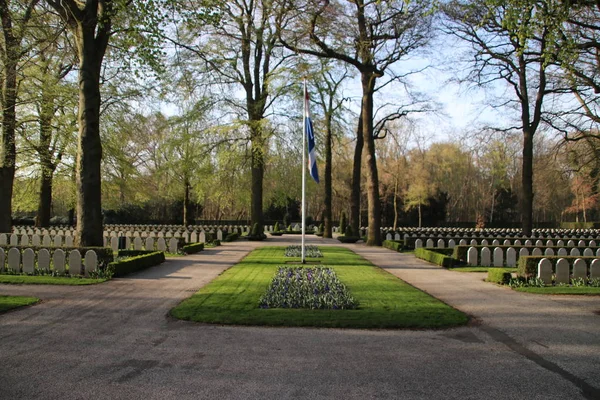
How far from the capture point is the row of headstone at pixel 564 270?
12.3m

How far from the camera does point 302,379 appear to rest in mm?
5066

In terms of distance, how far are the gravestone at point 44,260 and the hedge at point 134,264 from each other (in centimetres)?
187

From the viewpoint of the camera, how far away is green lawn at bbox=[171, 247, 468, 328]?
7605mm

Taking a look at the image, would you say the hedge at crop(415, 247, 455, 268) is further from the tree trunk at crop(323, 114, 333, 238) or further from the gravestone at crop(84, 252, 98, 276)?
the tree trunk at crop(323, 114, 333, 238)

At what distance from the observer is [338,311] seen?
837 centimetres

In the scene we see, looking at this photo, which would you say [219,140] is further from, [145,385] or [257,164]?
[145,385]

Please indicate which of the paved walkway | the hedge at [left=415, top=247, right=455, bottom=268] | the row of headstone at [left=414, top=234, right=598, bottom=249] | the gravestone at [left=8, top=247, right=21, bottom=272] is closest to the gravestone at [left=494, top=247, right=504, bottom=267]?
the hedge at [left=415, top=247, right=455, bottom=268]

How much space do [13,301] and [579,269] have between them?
46.8ft

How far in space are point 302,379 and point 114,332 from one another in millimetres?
3450

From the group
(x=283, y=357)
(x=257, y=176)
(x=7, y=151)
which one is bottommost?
(x=283, y=357)

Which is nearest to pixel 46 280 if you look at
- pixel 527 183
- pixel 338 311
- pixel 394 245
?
pixel 338 311

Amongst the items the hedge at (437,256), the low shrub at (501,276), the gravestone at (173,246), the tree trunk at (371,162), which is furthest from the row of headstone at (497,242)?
the gravestone at (173,246)

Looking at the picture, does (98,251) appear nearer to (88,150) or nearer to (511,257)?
(88,150)

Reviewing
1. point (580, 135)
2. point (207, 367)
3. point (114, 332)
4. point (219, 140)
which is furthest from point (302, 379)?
point (580, 135)
